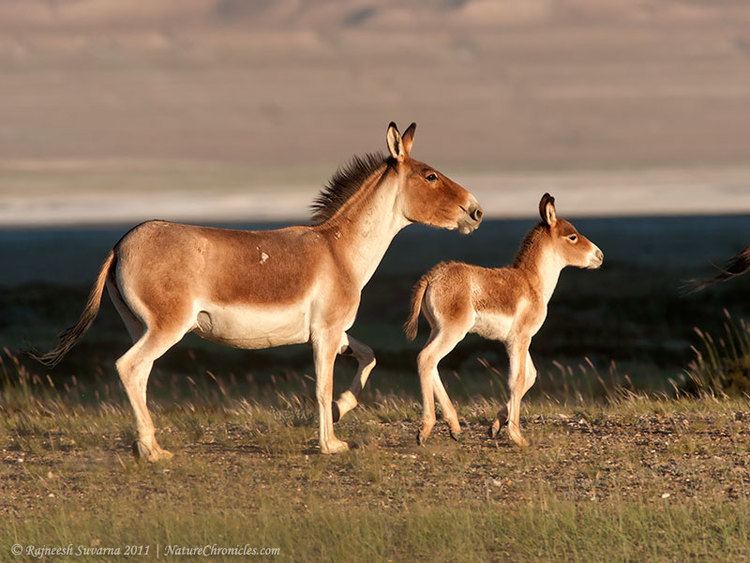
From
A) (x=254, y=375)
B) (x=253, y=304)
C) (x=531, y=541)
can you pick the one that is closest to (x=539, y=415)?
(x=253, y=304)

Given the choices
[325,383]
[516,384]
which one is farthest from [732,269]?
[325,383]

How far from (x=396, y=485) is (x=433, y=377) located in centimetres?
171

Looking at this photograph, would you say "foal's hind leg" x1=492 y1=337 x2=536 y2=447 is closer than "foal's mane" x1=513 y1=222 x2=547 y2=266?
Yes

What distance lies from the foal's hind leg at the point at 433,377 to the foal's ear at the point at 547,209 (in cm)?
173

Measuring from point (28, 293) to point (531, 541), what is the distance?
159 feet

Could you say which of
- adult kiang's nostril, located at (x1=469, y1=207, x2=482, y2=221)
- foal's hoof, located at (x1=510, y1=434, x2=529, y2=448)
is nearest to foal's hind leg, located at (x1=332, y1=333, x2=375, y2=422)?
foal's hoof, located at (x1=510, y1=434, x2=529, y2=448)

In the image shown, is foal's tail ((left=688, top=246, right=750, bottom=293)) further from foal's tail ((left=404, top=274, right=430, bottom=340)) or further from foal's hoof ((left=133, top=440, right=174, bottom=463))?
foal's hoof ((left=133, top=440, right=174, bottom=463))

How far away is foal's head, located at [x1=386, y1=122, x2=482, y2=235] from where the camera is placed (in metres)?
13.1

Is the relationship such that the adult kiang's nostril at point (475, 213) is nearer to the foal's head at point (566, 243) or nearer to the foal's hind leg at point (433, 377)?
the foal's head at point (566, 243)

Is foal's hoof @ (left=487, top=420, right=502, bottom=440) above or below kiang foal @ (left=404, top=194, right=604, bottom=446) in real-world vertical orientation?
below

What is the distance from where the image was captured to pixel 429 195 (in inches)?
516

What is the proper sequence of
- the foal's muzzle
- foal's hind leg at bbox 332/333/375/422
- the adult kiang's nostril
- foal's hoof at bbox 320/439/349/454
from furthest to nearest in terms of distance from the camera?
the foal's muzzle, the adult kiang's nostril, foal's hind leg at bbox 332/333/375/422, foal's hoof at bbox 320/439/349/454

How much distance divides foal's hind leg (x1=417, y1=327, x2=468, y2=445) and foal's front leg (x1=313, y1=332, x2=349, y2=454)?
2.87ft

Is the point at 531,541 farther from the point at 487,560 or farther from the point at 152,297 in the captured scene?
the point at 152,297
